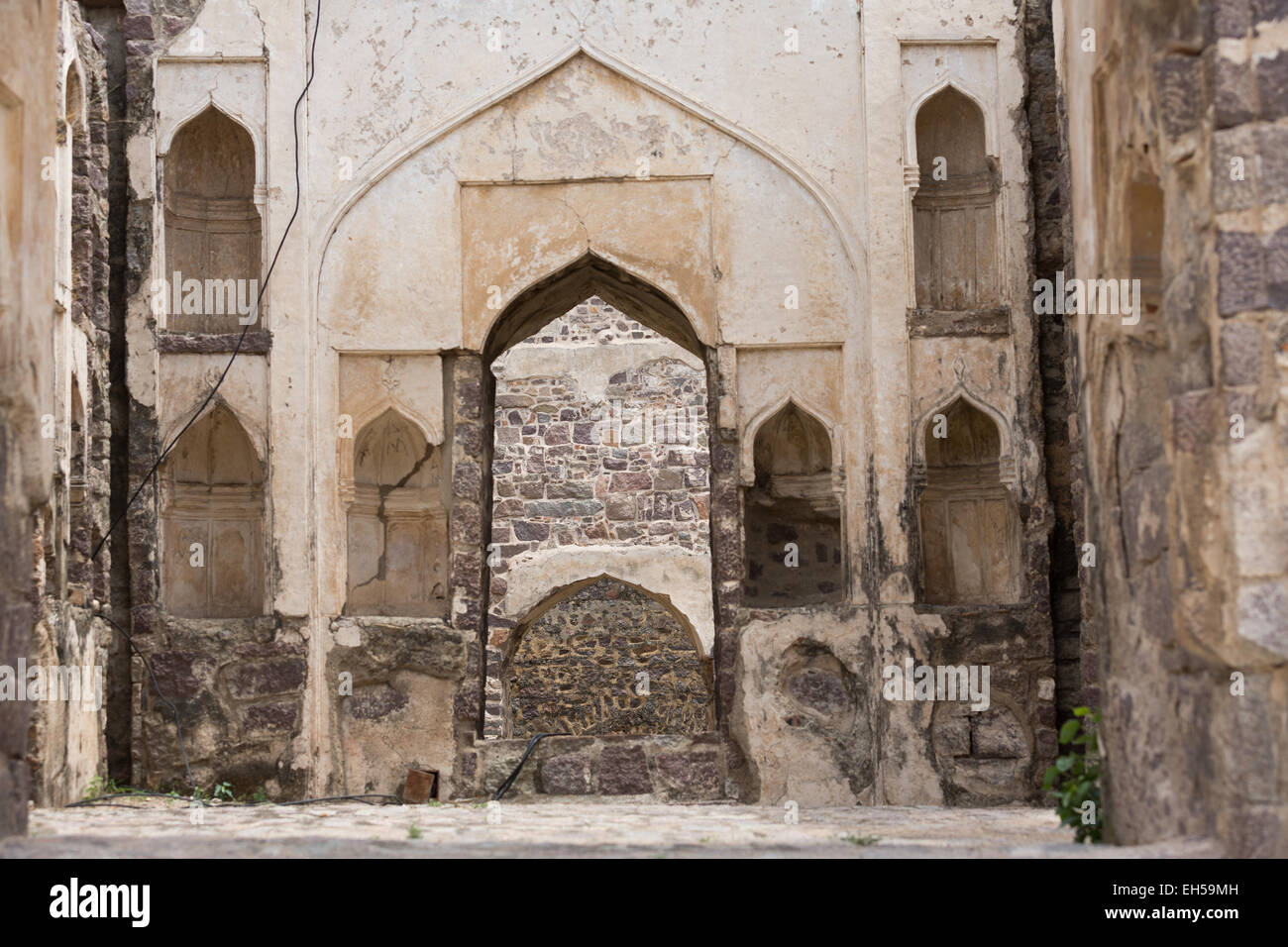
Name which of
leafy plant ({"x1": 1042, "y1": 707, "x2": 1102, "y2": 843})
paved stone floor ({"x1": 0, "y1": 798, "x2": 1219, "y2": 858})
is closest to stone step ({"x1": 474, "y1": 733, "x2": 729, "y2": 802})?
paved stone floor ({"x1": 0, "y1": 798, "x2": 1219, "y2": 858})

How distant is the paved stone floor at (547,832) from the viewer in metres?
3.93

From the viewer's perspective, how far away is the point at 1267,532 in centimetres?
382

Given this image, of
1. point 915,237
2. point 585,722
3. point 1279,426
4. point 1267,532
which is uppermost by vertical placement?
point 915,237

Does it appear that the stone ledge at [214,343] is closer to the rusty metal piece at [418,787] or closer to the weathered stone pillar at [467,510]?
the weathered stone pillar at [467,510]

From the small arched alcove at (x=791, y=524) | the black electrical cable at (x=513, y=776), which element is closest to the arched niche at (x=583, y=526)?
the small arched alcove at (x=791, y=524)

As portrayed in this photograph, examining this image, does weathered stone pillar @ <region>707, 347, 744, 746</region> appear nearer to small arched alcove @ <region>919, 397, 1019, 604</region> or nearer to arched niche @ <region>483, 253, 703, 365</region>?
arched niche @ <region>483, 253, 703, 365</region>

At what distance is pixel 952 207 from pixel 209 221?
4206mm

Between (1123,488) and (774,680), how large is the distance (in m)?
4.04

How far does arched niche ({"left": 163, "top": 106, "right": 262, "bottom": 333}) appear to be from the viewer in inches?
349

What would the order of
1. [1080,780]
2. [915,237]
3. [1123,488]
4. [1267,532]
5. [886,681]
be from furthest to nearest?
[915,237] < [886,681] < [1080,780] < [1123,488] < [1267,532]

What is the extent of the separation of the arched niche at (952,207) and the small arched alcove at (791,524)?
106 centimetres

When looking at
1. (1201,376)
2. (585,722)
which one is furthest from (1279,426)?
(585,722)

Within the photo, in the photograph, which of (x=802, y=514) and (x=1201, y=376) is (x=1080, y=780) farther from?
(x=802, y=514)

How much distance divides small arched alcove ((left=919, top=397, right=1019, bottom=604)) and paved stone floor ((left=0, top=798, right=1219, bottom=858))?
1.37 meters
